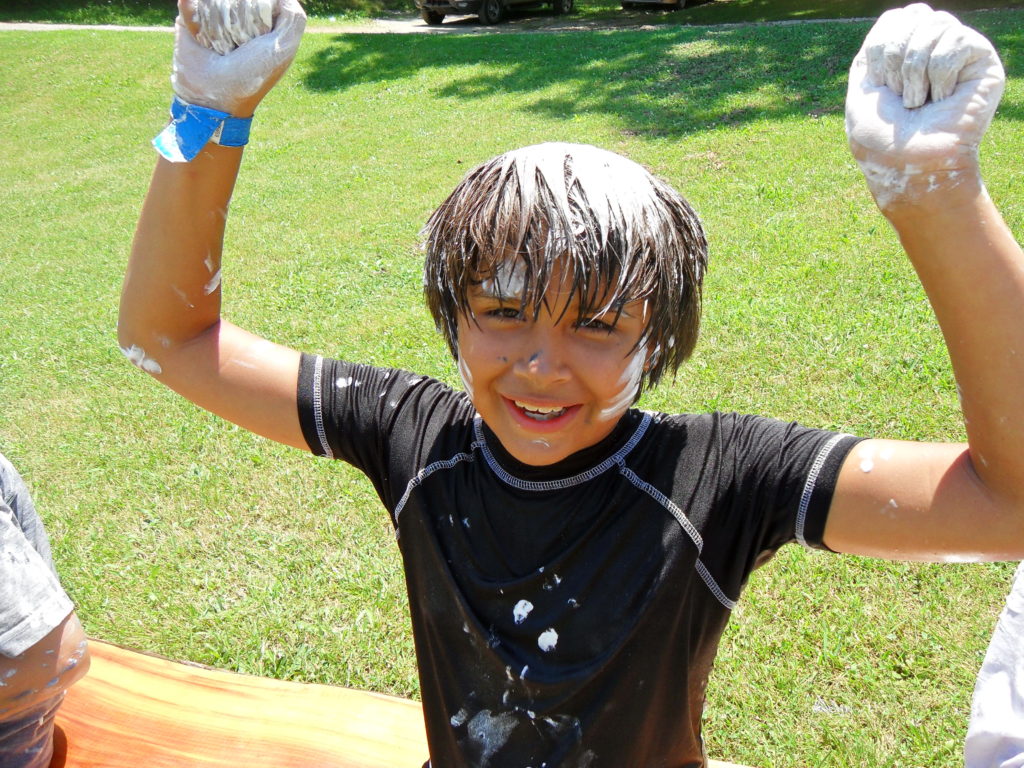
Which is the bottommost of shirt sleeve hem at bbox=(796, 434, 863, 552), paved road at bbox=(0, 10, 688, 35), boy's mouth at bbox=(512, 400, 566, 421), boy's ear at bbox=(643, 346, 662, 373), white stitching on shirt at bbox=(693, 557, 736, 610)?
paved road at bbox=(0, 10, 688, 35)

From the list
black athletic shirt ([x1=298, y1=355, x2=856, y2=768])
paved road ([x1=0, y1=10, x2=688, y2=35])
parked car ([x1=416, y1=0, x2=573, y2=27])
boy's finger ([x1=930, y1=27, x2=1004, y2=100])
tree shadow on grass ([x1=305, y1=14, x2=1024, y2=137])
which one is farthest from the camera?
parked car ([x1=416, y1=0, x2=573, y2=27])

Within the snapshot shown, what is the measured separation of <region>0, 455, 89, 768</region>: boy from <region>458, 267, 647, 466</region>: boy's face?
3.52 feet

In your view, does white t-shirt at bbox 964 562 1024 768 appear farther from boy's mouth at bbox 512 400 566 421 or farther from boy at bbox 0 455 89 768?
boy at bbox 0 455 89 768

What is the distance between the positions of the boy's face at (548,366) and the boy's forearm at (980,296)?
42 centimetres

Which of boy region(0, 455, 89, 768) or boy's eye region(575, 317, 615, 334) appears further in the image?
boy region(0, 455, 89, 768)

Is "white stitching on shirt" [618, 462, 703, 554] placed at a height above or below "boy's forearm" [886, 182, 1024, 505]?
below

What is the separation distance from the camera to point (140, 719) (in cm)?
248

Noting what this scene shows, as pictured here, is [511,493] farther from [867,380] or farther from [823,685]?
[867,380]

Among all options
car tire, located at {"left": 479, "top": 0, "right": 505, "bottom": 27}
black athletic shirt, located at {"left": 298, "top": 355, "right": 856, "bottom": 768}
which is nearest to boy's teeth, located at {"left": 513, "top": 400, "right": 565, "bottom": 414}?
black athletic shirt, located at {"left": 298, "top": 355, "right": 856, "bottom": 768}

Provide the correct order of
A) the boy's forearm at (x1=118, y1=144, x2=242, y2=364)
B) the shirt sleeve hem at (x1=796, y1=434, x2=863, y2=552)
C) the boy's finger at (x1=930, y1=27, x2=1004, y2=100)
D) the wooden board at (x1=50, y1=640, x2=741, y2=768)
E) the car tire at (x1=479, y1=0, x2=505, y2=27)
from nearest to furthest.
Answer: the boy's finger at (x1=930, y1=27, x2=1004, y2=100) → the shirt sleeve hem at (x1=796, y1=434, x2=863, y2=552) → the boy's forearm at (x1=118, y1=144, x2=242, y2=364) → the wooden board at (x1=50, y1=640, x2=741, y2=768) → the car tire at (x1=479, y1=0, x2=505, y2=27)

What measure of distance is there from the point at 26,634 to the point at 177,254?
0.87m

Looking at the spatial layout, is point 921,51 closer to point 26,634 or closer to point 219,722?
point 26,634

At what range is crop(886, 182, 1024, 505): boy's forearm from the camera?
112 cm

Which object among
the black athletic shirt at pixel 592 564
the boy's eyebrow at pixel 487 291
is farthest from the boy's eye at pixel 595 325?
the black athletic shirt at pixel 592 564
